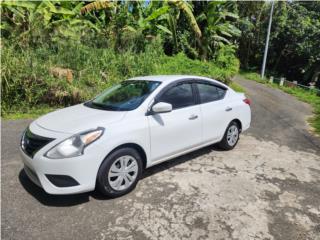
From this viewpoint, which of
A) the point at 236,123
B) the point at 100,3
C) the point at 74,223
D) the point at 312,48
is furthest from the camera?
the point at 312,48

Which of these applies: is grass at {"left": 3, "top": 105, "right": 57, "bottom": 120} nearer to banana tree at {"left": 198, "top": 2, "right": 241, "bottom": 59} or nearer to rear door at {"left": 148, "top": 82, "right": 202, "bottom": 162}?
rear door at {"left": 148, "top": 82, "right": 202, "bottom": 162}

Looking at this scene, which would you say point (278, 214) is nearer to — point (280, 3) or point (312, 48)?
point (312, 48)

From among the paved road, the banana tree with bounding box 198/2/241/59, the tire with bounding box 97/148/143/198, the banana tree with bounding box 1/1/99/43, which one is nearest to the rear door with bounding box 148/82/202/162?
the tire with bounding box 97/148/143/198

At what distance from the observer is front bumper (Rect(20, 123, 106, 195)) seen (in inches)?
133

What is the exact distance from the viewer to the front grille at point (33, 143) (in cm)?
357

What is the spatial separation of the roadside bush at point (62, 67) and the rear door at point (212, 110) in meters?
4.69

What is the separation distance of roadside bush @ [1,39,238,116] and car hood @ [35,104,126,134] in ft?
14.1

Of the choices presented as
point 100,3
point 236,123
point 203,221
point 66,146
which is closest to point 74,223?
point 66,146

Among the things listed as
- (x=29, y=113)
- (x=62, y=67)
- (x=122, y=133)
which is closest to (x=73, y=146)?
(x=122, y=133)

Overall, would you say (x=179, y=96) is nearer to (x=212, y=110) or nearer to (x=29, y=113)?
(x=212, y=110)

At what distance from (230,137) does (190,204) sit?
8.02ft

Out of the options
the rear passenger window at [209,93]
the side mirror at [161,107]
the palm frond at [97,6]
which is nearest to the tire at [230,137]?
the rear passenger window at [209,93]

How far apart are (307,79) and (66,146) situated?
84.4 feet

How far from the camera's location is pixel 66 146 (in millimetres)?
3447
